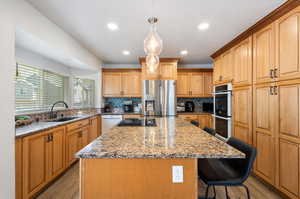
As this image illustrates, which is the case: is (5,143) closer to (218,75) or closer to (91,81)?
(91,81)

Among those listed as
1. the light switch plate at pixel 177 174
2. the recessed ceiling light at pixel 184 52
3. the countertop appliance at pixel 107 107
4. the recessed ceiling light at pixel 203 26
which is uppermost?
the recessed ceiling light at pixel 184 52

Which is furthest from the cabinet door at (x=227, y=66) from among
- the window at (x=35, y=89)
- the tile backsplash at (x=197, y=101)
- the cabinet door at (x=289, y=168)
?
the window at (x=35, y=89)

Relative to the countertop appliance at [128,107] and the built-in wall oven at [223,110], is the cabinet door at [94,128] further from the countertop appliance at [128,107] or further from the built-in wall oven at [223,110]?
→ the built-in wall oven at [223,110]

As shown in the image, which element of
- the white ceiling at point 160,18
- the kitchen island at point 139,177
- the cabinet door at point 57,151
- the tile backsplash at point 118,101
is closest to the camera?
the kitchen island at point 139,177

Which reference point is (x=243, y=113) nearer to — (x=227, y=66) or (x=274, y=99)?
(x=274, y=99)

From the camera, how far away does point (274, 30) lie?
2.00 metres

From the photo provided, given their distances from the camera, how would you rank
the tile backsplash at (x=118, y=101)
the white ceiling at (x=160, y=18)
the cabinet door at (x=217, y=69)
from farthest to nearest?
the tile backsplash at (x=118, y=101) < the cabinet door at (x=217, y=69) < the white ceiling at (x=160, y=18)

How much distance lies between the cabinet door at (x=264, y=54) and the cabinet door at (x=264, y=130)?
0.51 ft

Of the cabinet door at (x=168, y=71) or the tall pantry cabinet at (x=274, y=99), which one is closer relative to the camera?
the tall pantry cabinet at (x=274, y=99)

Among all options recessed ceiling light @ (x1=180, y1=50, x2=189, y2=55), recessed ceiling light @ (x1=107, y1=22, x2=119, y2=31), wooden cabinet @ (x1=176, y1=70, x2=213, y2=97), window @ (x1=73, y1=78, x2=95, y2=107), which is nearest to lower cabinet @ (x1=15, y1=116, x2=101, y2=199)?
window @ (x1=73, y1=78, x2=95, y2=107)

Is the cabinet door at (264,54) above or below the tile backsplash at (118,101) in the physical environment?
above

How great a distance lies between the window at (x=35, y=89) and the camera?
2.40m

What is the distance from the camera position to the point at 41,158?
1.91 m

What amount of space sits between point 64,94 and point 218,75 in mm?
3890
